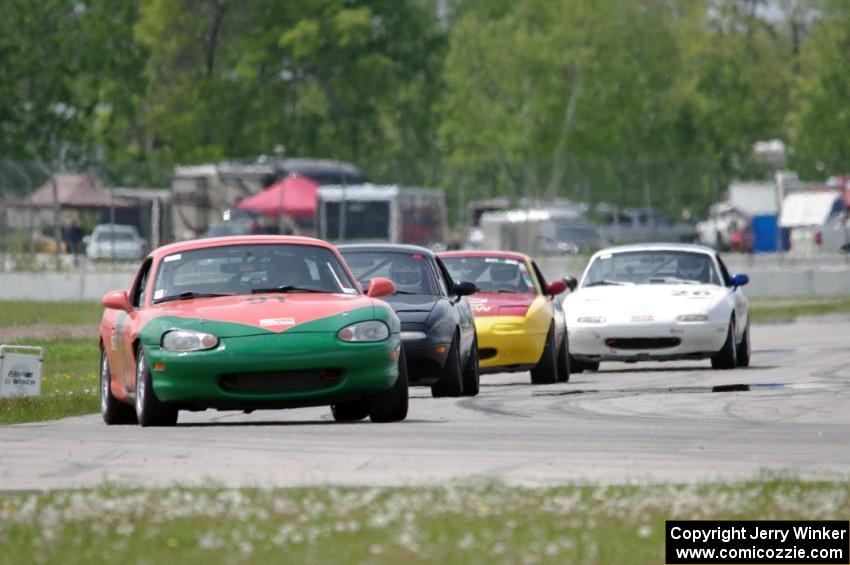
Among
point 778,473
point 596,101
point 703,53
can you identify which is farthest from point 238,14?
point 778,473

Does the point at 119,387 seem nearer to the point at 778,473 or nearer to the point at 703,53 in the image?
the point at 778,473

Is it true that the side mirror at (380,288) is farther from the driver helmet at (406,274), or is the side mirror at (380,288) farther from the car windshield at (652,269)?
the car windshield at (652,269)

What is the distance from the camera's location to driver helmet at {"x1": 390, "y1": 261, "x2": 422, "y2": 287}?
1977 centimetres

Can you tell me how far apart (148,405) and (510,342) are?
707 centimetres

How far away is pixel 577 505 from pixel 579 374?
14485 mm

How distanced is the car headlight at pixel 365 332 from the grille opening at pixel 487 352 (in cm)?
682

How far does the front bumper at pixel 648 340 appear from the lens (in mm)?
23219

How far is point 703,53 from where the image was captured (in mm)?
93438

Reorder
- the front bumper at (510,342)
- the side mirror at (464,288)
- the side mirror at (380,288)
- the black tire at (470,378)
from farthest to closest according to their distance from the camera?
the front bumper at (510,342) → the side mirror at (464,288) → the black tire at (470,378) → the side mirror at (380,288)

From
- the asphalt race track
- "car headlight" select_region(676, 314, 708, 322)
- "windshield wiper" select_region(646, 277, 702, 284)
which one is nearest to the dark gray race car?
the asphalt race track

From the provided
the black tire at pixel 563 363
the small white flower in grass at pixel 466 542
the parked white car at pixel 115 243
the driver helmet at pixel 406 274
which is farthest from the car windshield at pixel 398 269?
the parked white car at pixel 115 243

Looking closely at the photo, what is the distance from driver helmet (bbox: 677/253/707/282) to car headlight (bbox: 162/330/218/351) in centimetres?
1054

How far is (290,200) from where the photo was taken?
5128cm

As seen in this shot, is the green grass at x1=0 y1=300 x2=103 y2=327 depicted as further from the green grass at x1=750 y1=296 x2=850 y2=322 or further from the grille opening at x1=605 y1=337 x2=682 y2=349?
the grille opening at x1=605 y1=337 x2=682 y2=349
